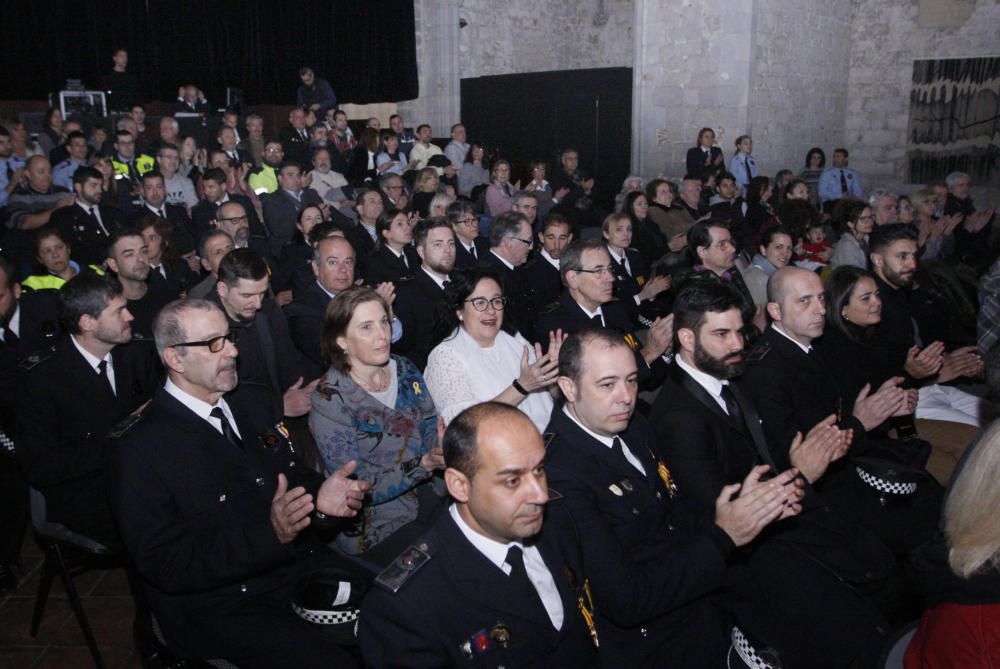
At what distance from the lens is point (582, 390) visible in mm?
2514

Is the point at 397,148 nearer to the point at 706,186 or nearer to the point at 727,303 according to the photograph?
the point at 706,186

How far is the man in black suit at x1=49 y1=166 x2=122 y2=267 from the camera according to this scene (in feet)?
21.5

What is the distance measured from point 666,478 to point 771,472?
2.19 feet

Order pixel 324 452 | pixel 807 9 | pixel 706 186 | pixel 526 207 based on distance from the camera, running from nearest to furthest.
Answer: pixel 324 452, pixel 526 207, pixel 706 186, pixel 807 9

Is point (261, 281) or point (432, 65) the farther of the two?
point (432, 65)

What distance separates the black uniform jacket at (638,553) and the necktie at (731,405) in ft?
1.77

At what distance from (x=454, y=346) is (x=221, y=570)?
1.53 metres

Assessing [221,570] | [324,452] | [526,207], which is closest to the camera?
[221,570]

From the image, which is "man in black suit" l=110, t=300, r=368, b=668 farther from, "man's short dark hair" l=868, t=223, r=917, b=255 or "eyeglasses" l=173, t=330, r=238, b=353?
"man's short dark hair" l=868, t=223, r=917, b=255

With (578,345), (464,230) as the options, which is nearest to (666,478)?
(578,345)

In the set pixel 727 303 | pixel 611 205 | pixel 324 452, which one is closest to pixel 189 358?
pixel 324 452

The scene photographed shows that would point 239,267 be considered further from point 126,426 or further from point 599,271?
point 599,271

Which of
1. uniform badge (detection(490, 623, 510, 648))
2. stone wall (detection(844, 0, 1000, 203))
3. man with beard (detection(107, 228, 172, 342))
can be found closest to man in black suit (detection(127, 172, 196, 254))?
man with beard (detection(107, 228, 172, 342))

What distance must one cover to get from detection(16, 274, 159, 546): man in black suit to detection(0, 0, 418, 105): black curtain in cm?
1043
